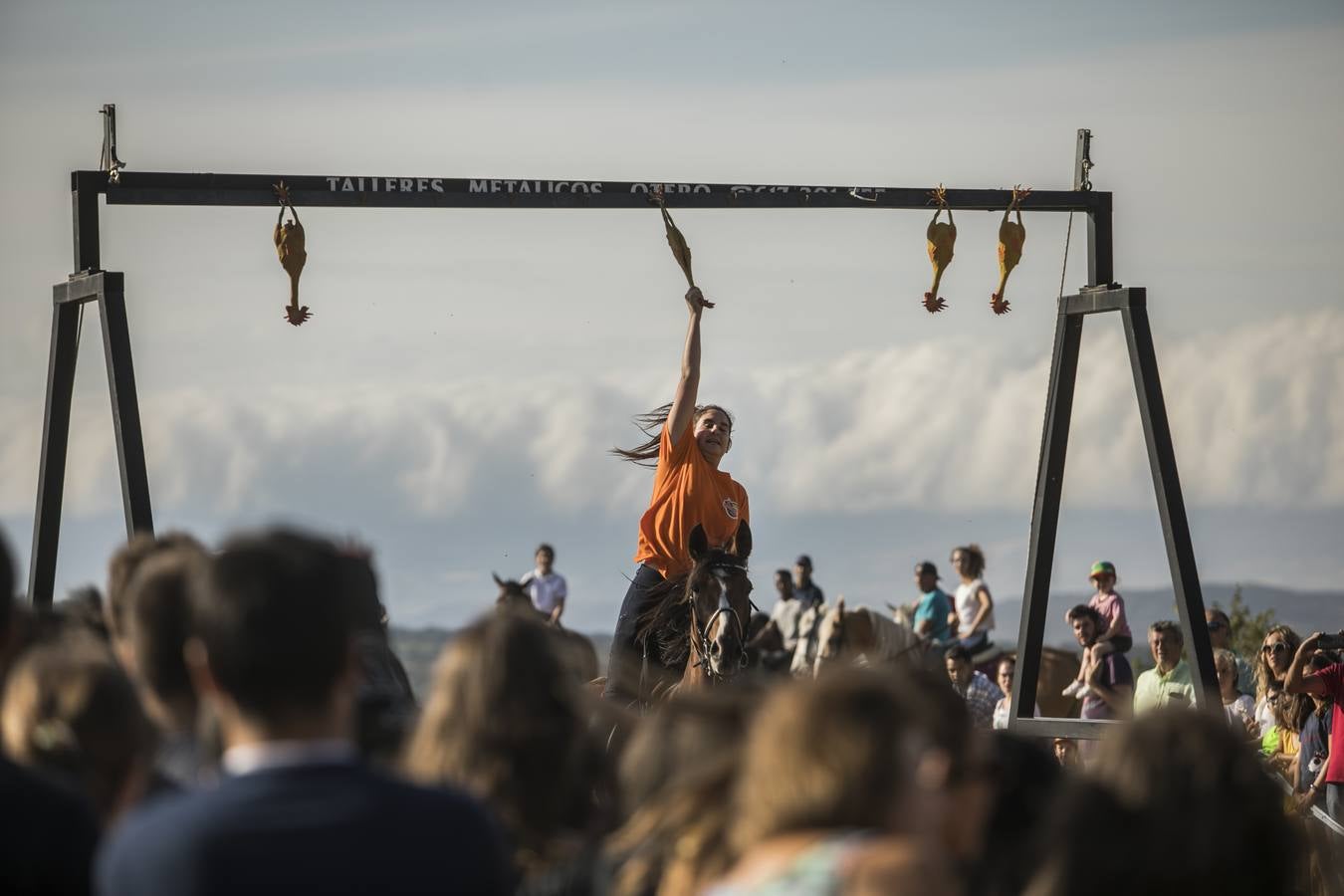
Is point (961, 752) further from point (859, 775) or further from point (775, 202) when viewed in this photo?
point (775, 202)

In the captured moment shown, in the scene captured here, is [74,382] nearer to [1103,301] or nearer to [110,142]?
[110,142]

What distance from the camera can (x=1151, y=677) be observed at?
1080 cm

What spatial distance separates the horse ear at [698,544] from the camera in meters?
8.77

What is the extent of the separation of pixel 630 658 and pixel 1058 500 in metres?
2.43

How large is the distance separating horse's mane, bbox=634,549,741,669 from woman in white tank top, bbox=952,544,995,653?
6.46 meters

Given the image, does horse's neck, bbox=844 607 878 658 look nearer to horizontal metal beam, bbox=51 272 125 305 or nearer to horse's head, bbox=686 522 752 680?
horse's head, bbox=686 522 752 680

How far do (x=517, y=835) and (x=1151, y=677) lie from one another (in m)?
8.16

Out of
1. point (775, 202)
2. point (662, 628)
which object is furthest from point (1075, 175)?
point (662, 628)

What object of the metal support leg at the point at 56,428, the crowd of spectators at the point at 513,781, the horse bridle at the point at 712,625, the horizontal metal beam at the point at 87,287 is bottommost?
the horse bridle at the point at 712,625

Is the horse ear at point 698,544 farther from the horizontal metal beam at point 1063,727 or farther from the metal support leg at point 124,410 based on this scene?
the metal support leg at point 124,410

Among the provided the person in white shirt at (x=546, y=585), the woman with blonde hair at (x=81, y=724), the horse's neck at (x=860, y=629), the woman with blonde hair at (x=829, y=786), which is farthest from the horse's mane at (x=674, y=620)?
the person in white shirt at (x=546, y=585)

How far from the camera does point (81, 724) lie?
3.14 m

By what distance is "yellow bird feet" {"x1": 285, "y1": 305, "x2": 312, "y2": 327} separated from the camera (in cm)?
791

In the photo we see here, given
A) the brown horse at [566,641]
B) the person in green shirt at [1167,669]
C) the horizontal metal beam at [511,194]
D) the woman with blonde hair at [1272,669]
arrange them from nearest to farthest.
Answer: the brown horse at [566,641], the horizontal metal beam at [511,194], the woman with blonde hair at [1272,669], the person in green shirt at [1167,669]
